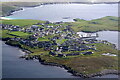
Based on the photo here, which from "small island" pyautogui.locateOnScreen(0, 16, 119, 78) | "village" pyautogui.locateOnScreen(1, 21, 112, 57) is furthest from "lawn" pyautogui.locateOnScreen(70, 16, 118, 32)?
"village" pyautogui.locateOnScreen(1, 21, 112, 57)

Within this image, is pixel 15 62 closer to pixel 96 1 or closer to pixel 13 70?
pixel 13 70

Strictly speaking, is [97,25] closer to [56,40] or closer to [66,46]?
[56,40]

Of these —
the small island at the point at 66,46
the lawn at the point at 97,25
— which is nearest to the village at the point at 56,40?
the small island at the point at 66,46

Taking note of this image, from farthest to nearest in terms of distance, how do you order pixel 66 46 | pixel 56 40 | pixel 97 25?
1. pixel 97 25
2. pixel 56 40
3. pixel 66 46

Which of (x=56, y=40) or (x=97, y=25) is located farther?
(x=97, y=25)

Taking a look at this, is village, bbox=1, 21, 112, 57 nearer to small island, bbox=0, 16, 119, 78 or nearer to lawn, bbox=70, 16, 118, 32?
small island, bbox=0, 16, 119, 78

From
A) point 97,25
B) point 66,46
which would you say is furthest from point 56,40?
→ point 97,25

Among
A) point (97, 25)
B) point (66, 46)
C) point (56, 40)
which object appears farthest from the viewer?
point (97, 25)

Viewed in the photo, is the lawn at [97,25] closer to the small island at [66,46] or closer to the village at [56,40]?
the small island at [66,46]
